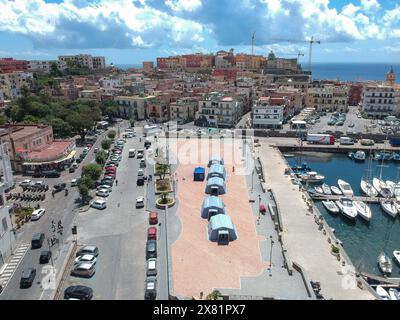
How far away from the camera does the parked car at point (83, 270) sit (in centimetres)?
1800

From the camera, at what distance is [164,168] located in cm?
3219

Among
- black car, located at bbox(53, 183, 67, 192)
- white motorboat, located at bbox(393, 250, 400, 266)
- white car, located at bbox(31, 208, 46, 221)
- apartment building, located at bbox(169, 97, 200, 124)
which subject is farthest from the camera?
apartment building, located at bbox(169, 97, 200, 124)

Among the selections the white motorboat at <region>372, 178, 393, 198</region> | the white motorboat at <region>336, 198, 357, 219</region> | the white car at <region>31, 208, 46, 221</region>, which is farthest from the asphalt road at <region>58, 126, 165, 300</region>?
the white motorboat at <region>372, 178, 393, 198</region>

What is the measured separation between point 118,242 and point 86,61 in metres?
94.9

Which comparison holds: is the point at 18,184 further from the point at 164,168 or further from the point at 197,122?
the point at 197,122

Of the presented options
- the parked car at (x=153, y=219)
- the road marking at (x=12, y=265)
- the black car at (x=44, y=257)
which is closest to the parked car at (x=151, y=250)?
the parked car at (x=153, y=219)

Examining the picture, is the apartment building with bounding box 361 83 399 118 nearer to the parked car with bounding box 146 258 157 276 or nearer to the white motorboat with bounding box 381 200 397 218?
the white motorboat with bounding box 381 200 397 218

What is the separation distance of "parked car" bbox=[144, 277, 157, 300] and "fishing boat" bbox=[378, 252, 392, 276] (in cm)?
A: 1438

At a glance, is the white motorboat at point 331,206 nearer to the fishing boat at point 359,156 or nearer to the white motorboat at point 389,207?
the white motorboat at point 389,207

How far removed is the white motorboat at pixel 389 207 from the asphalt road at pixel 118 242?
19.7 meters

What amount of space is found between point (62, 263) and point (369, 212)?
23648 mm

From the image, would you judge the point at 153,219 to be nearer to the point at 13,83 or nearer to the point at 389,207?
the point at 389,207

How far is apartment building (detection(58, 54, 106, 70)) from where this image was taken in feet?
330
